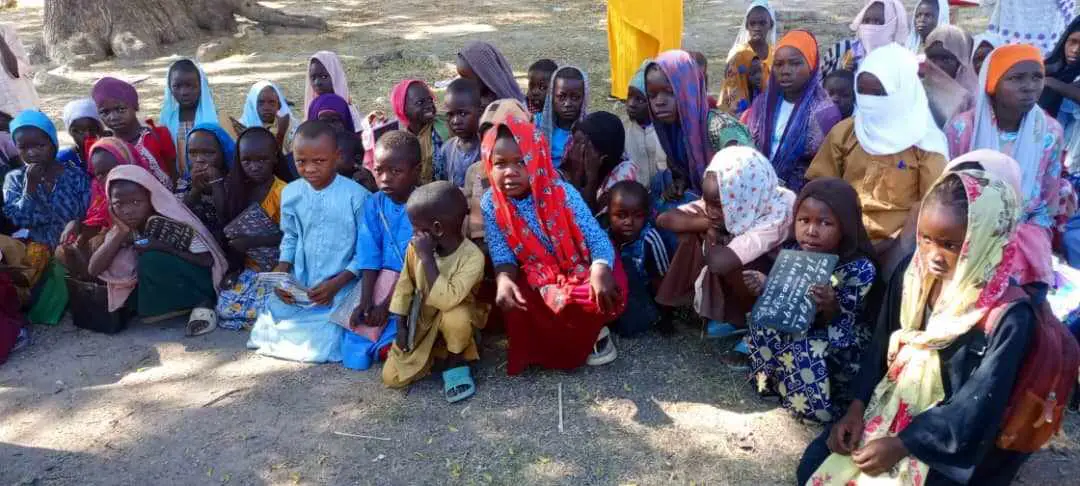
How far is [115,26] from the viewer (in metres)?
11.1

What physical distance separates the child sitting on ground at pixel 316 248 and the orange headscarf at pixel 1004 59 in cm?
322

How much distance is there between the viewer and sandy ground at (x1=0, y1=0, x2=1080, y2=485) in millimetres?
2992

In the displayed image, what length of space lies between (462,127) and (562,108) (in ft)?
2.01

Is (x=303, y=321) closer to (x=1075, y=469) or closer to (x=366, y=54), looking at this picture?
(x=1075, y=469)

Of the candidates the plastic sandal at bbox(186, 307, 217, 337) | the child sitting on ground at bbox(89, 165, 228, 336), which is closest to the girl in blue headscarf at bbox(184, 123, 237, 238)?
the child sitting on ground at bbox(89, 165, 228, 336)

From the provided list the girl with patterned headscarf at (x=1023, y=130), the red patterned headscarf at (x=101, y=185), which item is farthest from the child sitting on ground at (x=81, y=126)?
the girl with patterned headscarf at (x=1023, y=130)

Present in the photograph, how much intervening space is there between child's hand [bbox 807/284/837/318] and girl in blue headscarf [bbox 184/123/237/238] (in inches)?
126

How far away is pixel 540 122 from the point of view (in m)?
4.76

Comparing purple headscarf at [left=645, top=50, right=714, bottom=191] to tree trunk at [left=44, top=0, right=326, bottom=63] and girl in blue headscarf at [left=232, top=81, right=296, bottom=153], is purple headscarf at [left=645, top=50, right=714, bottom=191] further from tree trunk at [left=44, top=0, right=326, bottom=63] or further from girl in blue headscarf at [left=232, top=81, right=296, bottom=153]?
tree trunk at [left=44, top=0, right=326, bottom=63]

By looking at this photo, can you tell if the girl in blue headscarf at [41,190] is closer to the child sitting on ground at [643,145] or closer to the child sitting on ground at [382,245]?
the child sitting on ground at [382,245]

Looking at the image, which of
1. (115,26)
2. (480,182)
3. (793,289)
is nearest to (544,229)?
(480,182)

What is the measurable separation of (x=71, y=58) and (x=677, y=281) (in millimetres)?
10495

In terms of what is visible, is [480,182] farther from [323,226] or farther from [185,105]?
[185,105]

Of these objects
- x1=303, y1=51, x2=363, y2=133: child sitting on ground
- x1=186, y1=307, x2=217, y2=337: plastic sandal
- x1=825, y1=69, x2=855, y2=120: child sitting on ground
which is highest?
x1=303, y1=51, x2=363, y2=133: child sitting on ground
